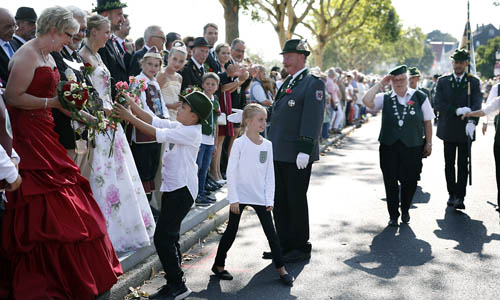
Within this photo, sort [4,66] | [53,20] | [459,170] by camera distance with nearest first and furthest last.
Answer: [53,20] → [4,66] → [459,170]

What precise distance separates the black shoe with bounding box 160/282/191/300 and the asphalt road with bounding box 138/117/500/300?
9 cm

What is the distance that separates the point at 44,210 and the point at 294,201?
2.69m

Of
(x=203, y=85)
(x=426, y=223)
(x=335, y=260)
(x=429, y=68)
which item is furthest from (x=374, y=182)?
(x=429, y=68)

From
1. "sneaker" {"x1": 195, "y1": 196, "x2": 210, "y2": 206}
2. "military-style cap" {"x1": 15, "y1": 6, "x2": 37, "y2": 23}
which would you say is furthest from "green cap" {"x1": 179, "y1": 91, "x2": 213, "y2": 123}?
"sneaker" {"x1": 195, "y1": 196, "x2": 210, "y2": 206}

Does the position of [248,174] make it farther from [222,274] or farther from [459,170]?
[459,170]

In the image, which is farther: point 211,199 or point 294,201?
point 211,199

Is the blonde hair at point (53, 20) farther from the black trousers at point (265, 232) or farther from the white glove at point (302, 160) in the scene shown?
the white glove at point (302, 160)

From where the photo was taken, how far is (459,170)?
340 inches

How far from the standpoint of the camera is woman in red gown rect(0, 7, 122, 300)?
13.6 feet

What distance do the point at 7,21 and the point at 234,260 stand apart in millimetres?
3103

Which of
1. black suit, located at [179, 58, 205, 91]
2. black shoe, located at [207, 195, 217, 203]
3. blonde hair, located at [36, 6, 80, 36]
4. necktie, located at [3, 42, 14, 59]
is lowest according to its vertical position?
black shoe, located at [207, 195, 217, 203]

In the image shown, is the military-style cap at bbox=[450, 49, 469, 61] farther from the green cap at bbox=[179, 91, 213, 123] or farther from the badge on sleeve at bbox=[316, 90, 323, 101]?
the green cap at bbox=[179, 91, 213, 123]

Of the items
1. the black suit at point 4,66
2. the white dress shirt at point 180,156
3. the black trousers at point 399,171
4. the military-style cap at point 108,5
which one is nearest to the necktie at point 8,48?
the black suit at point 4,66

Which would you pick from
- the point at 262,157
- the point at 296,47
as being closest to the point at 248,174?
the point at 262,157
